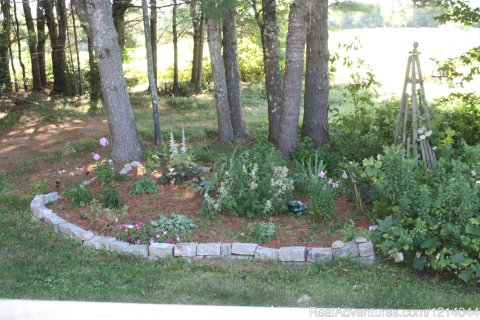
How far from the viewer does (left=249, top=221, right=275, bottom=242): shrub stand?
5121 mm

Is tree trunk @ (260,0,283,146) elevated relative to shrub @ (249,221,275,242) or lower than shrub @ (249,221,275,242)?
elevated

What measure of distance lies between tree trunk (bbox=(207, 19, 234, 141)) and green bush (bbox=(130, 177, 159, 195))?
9.43ft

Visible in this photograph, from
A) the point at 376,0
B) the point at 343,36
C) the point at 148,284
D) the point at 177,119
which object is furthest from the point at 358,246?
the point at 343,36

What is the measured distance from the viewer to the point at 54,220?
5.66 m

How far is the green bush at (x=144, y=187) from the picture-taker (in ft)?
20.1

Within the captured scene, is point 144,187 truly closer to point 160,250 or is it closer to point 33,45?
point 160,250

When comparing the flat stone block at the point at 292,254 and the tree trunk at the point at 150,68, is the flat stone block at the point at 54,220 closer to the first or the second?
the flat stone block at the point at 292,254

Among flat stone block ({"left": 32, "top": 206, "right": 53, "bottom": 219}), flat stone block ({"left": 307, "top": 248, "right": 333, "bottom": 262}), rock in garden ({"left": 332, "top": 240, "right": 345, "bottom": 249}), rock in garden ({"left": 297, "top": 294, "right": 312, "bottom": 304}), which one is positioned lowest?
rock in garden ({"left": 297, "top": 294, "right": 312, "bottom": 304})

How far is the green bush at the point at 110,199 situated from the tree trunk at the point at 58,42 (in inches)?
376

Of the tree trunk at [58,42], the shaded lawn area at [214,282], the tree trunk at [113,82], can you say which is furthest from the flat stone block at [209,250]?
the tree trunk at [58,42]

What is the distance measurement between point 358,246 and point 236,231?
49.0 inches

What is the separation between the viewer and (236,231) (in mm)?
5320

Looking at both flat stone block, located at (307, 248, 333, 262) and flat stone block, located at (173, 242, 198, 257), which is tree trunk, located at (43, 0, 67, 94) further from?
flat stone block, located at (307, 248, 333, 262)

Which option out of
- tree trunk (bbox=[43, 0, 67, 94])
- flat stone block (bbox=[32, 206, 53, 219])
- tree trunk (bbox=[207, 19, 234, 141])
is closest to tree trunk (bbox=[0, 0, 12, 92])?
tree trunk (bbox=[43, 0, 67, 94])
